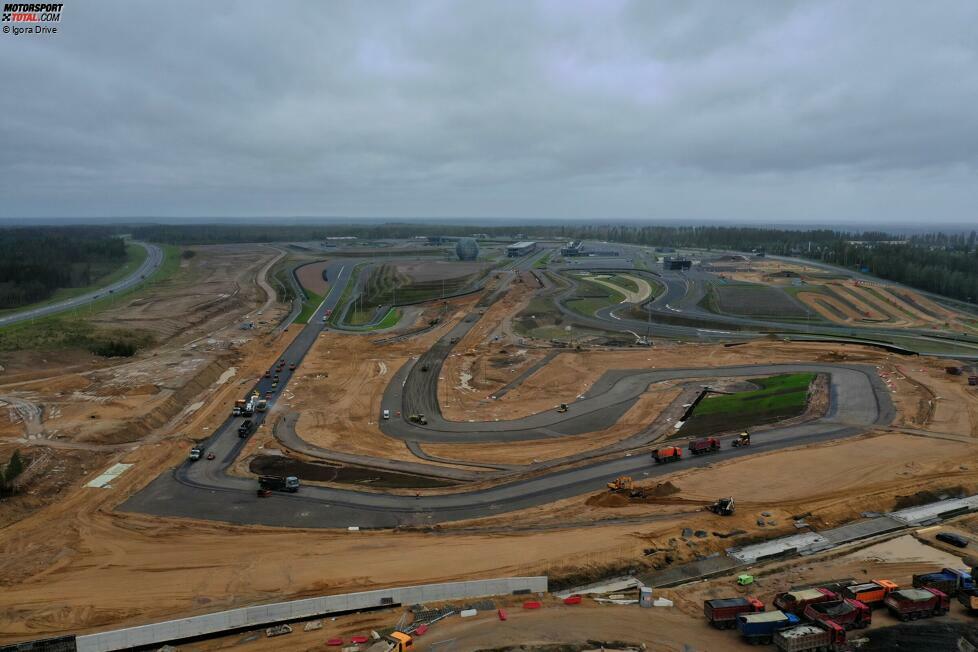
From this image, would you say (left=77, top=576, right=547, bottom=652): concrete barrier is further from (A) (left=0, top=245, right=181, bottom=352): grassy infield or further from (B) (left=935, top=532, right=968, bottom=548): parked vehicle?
(A) (left=0, top=245, right=181, bottom=352): grassy infield

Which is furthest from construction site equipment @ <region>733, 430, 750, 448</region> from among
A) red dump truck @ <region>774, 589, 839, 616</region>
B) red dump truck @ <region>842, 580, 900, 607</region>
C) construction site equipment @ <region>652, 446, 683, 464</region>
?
red dump truck @ <region>774, 589, 839, 616</region>

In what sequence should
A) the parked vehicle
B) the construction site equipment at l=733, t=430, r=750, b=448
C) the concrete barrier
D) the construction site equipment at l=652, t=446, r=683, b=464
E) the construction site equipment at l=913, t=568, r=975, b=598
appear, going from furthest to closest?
the construction site equipment at l=733, t=430, r=750, b=448
the construction site equipment at l=652, t=446, r=683, b=464
the parked vehicle
the construction site equipment at l=913, t=568, r=975, b=598
the concrete barrier

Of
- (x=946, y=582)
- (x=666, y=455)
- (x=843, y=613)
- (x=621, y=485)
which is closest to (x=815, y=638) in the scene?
(x=843, y=613)

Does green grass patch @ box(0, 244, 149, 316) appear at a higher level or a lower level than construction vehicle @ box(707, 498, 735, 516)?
higher

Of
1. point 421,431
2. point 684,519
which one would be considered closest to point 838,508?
point 684,519

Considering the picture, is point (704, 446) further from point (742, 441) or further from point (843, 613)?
point (843, 613)

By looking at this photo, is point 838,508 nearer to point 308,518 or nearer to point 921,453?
point 921,453

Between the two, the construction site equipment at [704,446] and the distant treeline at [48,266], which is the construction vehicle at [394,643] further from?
the distant treeline at [48,266]

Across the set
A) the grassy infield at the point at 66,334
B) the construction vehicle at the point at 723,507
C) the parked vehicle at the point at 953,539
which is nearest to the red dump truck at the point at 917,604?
the parked vehicle at the point at 953,539
